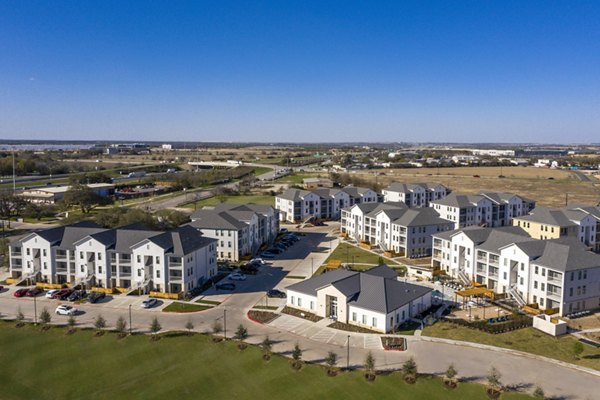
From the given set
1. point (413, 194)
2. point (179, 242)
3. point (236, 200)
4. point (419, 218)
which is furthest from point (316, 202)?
point (179, 242)

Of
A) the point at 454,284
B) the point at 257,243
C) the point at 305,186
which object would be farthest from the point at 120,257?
the point at 305,186

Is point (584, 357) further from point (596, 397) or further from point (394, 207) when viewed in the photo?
point (394, 207)

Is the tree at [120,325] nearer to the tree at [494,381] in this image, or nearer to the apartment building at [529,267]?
the tree at [494,381]

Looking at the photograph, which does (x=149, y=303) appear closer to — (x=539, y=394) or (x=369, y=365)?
(x=369, y=365)

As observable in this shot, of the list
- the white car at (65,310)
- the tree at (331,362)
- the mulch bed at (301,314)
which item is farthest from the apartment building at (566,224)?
the white car at (65,310)

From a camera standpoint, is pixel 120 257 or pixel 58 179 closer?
pixel 120 257

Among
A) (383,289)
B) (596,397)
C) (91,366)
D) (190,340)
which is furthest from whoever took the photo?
(383,289)
